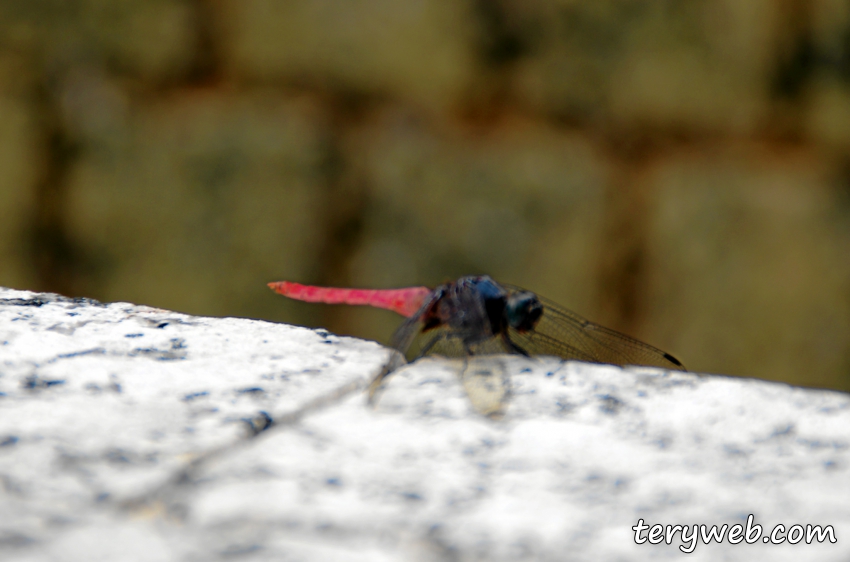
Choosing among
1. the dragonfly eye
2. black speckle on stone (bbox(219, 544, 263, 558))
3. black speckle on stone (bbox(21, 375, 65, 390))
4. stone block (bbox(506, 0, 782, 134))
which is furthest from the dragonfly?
stone block (bbox(506, 0, 782, 134))

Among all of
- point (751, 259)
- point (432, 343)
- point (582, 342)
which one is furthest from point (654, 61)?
point (432, 343)

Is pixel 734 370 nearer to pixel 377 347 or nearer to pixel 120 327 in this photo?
pixel 377 347

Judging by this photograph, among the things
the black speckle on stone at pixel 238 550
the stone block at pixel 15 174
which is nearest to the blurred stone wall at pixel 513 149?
the stone block at pixel 15 174

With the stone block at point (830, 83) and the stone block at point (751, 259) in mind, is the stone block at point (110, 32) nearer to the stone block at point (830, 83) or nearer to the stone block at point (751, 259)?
the stone block at point (751, 259)

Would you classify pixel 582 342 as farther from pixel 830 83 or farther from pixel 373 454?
pixel 830 83

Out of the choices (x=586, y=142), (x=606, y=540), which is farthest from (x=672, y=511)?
(x=586, y=142)

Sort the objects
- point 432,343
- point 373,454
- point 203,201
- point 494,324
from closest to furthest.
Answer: point 373,454
point 432,343
point 494,324
point 203,201

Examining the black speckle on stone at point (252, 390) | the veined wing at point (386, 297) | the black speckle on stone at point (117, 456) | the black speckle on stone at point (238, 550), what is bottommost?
the veined wing at point (386, 297)
